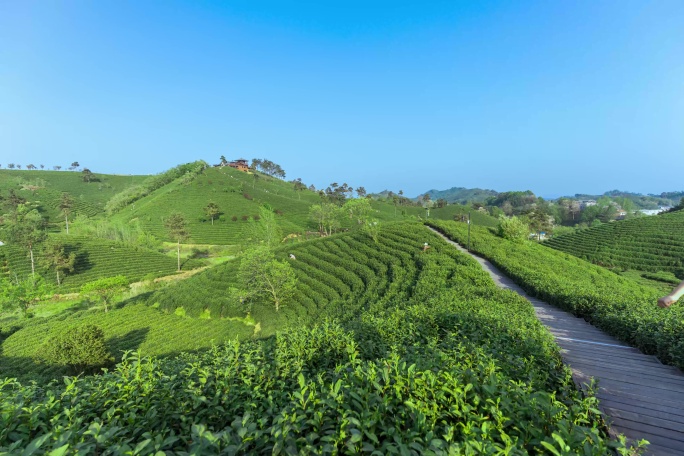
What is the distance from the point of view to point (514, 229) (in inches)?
1150

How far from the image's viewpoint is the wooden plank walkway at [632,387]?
143 inches

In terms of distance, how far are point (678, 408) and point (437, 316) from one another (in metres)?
3.66

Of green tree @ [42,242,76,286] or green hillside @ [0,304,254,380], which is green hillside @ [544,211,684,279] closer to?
green hillside @ [0,304,254,380]

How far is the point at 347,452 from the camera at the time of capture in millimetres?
2215

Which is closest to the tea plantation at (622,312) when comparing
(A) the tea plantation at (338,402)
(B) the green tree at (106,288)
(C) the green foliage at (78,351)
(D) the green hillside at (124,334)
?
(A) the tea plantation at (338,402)

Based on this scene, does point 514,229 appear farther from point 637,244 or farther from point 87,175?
point 87,175

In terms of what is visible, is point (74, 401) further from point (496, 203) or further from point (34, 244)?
point (496, 203)

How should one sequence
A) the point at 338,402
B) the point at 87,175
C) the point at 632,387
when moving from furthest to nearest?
the point at 87,175 < the point at 632,387 < the point at 338,402

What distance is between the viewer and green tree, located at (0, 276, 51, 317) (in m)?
33.3

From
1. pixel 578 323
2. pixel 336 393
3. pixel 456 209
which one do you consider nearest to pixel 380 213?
pixel 456 209

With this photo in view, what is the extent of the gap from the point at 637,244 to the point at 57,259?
292 feet

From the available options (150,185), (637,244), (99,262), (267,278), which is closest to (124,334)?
(267,278)

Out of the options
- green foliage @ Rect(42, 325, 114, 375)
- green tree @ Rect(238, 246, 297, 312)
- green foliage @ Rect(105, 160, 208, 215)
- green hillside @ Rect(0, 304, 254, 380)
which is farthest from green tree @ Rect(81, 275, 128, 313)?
green foliage @ Rect(105, 160, 208, 215)

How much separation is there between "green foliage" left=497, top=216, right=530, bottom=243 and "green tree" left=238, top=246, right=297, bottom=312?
21228 mm
